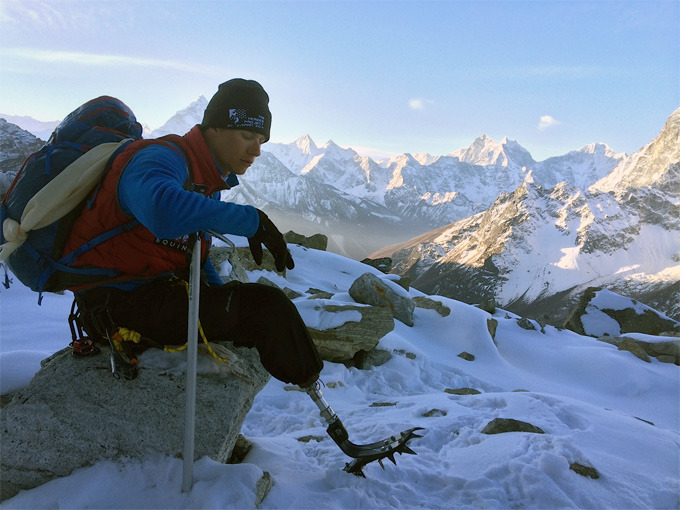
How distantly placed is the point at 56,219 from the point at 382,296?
11.7 meters

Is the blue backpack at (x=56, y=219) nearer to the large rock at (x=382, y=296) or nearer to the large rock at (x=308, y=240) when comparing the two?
the large rock at (x=382, y=296)

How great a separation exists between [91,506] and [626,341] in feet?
61.8

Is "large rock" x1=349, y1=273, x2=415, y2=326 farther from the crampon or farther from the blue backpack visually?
the blue backpack

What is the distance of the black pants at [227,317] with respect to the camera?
299cm

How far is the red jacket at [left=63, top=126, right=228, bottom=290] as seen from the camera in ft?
8.78

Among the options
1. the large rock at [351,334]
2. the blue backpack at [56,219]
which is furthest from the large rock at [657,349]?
the blue backpack at [56,219]

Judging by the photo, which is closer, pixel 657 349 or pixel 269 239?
pixel 269 239

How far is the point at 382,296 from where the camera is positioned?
1370 centimetres

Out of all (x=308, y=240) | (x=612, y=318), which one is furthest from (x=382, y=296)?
(x=612, y=318)

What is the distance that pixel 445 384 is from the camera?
33.5 ft

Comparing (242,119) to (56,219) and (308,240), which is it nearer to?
(56,219)

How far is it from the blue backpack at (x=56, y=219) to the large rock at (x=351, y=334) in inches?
275

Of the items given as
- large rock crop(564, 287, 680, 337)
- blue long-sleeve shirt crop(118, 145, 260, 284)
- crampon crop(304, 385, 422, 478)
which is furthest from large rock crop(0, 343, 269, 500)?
large rock crop(564, 287, 680, 337)

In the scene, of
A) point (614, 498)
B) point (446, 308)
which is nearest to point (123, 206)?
point (614, 498)
